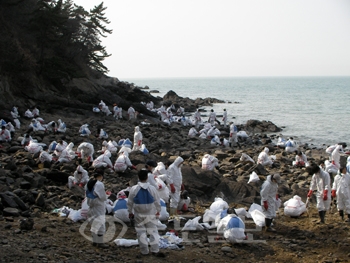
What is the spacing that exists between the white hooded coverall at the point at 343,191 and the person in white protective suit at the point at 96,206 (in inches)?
210

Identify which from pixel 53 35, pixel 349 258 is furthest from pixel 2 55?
pixel 349 258

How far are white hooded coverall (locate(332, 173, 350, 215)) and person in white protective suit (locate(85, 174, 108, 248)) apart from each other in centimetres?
535

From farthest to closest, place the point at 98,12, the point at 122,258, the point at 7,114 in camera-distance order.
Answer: the point at 98,12
the point at 7,114
the point at 122,258

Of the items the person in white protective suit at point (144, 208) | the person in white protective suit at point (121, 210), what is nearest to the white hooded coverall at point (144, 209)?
the person in white protective suit at point (144, 208)

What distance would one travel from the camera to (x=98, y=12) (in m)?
38.9

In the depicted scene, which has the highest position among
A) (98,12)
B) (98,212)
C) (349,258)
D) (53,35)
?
(98,12)

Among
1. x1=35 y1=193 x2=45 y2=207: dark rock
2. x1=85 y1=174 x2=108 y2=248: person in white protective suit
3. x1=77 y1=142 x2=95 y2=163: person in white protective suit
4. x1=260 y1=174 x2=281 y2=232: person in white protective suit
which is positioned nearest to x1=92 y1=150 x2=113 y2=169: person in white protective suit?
x1=77 y1=142 x2=95 y2=163: person in white protective suit

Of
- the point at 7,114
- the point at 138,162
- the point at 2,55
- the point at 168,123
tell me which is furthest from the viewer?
the point at 168,123

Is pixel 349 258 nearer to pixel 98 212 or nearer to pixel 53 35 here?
pixel 98 212

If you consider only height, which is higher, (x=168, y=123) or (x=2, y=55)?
(x=2, y=55)

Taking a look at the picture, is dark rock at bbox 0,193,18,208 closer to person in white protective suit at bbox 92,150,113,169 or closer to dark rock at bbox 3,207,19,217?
dark rock at bbox 3,207,19,217

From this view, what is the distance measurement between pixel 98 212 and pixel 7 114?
15.6 m

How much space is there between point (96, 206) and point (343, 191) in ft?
18.0

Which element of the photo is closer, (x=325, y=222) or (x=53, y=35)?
(x=325, y=222)
